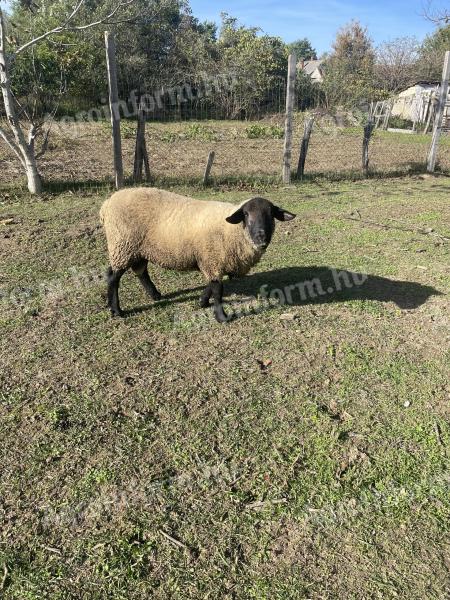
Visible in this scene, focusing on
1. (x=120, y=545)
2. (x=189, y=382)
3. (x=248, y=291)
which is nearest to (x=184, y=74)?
(x=248, y=291)

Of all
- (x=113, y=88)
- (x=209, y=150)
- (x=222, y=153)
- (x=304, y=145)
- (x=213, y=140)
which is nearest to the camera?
(x=113, y=88)

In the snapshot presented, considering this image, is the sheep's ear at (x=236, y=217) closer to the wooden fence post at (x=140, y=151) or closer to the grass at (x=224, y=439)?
the grass at (x=224, y=439)

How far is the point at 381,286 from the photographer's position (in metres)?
5.88

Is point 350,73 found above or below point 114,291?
above

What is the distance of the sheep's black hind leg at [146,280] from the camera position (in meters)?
5.19

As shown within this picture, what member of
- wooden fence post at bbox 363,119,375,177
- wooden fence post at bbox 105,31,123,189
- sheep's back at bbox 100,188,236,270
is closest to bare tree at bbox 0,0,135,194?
wooden fence post at bbox 105,31,123,189

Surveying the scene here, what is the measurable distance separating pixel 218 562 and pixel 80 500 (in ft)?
3.25

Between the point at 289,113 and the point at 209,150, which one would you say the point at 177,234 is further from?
the point at 209,150

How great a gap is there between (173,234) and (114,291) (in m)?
0.98

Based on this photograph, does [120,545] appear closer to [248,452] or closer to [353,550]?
[248,452]

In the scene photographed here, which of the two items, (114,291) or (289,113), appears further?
(289,113)

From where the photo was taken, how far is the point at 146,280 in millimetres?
5352

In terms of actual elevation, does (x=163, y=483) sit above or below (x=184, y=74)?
below

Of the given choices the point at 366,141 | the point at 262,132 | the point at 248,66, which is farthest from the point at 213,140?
the point at 248,66
